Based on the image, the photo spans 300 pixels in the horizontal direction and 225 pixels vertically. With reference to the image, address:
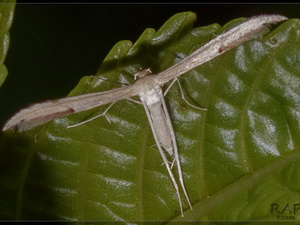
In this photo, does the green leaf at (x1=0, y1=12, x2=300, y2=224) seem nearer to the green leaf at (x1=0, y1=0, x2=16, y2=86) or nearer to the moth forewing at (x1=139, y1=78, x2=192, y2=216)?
the moth forewing at (x1=139, y1=78, x2=192, y2=216)

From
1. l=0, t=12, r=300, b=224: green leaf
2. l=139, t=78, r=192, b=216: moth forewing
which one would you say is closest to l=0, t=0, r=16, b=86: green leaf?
l=0, t=12, r=300, b=224: green leaf

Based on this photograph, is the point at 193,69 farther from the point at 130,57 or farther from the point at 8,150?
the point at 8,150

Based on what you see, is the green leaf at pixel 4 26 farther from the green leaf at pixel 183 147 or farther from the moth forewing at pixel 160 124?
the moth forewing at pixel 160 124

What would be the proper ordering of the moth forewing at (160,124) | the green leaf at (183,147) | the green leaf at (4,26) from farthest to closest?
the moth forewing at (160,124), the green leaf at (183,147), the green leaf at (4,26)

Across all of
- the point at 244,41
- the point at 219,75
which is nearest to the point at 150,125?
the point at 219,75

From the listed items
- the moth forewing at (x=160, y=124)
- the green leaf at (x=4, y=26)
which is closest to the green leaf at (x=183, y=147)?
the moth forewing at (x=160, y=124)
